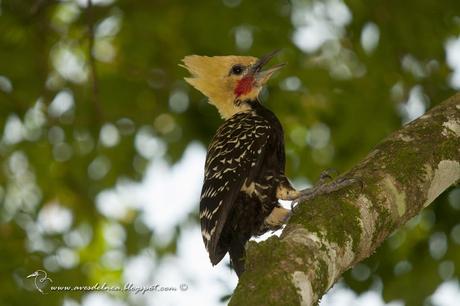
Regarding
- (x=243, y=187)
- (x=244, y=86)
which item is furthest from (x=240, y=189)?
(x=244, y=86)

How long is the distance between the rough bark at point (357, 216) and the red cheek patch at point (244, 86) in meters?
2.57

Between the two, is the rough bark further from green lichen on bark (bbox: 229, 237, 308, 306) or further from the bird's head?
the bird's head

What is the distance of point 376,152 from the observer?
364 cm

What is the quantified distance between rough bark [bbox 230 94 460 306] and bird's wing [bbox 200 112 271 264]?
1.29 metres

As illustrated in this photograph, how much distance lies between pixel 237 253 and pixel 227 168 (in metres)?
0.62

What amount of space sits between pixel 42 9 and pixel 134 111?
140cm

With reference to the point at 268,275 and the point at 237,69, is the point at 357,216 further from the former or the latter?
the point at 237,69

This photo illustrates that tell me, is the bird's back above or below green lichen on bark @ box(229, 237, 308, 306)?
above

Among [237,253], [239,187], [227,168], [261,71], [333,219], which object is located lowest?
[333,219]

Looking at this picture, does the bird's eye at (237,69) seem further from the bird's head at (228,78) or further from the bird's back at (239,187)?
the bird's back at (239,187)

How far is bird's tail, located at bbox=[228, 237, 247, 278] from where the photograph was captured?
459 centimetres

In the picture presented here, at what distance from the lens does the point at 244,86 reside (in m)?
6.29

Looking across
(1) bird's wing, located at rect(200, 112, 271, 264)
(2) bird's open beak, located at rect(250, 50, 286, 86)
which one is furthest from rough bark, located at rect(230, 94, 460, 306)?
(2) bird's open beak, located at rect(250, 50, 286, 86)

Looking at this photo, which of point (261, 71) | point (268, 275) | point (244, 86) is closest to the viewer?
point (268, 275)
